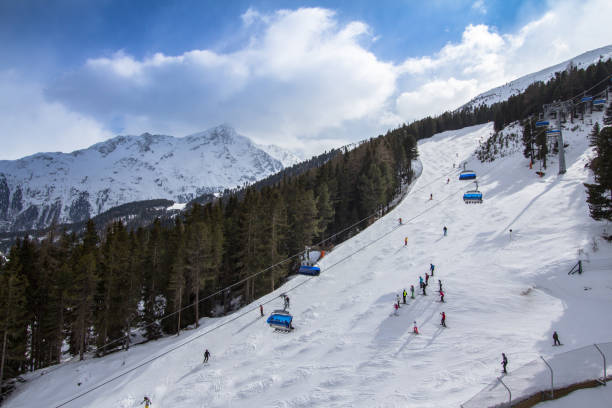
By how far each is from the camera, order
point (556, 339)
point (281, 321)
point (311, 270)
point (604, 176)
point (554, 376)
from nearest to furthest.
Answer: point (554, 376) → point (556, 339) → point (281, 321) → point (604, 176) → point (311, 270)

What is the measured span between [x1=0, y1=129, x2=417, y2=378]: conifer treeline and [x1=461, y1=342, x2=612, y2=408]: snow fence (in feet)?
85.8

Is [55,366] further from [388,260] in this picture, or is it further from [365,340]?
[388,260]

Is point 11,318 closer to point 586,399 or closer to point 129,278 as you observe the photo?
point 129,278

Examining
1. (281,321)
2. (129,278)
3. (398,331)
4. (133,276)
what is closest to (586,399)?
(398,331)

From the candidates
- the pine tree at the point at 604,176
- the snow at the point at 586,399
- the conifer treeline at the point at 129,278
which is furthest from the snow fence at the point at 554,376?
the conifer treeline at the point at 129,278

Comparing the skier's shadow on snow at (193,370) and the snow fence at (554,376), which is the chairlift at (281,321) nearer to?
the skier's shadow on snow at (193,370)

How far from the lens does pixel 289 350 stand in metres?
23.6

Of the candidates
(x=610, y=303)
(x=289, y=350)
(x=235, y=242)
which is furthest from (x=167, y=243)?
(x=610, y=303)

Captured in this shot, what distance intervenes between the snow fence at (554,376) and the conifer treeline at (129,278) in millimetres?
26140

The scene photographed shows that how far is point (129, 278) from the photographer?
38688 mm

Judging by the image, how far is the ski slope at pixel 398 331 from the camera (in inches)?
706

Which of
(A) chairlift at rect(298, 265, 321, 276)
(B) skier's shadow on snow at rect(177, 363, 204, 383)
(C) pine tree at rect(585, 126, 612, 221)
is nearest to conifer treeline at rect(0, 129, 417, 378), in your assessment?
(A) chairlift at rect(298, 265, 321, 276)

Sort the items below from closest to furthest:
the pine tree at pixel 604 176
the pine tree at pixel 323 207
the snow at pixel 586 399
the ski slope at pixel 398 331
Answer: the snow at pixel 586 399 < the ski slope at pixel 398 331 < the pine tree at pixel 604 176 < the pine tree at pixel 323 207

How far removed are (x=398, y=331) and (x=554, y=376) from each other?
11042 millimetres
